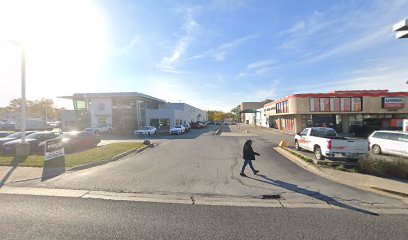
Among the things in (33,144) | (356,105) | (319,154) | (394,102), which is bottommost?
(319,154)

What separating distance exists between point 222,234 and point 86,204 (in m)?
3.97

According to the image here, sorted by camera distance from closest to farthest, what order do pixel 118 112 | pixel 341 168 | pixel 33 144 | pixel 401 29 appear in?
pixel 401 29 < pixel 341 168 < pixel 33 144 < pixel 118 112

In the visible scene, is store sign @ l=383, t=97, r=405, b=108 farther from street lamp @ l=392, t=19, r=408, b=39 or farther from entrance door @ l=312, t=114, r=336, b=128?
street lamp @ l=392, t=19, r=408, b=39

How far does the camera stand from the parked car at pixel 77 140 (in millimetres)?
15672

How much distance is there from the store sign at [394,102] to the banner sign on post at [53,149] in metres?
38.9

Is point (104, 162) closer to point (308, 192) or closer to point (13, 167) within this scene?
point (13, 167)

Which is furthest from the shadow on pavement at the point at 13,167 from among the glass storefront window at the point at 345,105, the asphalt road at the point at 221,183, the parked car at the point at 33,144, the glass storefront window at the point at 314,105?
the glass storefront window at the point at 345,105

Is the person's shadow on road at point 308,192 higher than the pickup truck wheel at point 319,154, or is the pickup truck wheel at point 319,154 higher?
the pickup truck wheel at point 319,154

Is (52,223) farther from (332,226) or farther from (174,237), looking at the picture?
(332,226)

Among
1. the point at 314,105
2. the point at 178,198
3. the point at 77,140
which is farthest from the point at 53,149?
the point at 314,105

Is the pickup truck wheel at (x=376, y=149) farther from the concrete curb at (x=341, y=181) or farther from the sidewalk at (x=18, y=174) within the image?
the sidewalk at (x=18, y=174)

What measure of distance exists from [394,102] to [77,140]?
129 feet

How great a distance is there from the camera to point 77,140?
16.6 metres

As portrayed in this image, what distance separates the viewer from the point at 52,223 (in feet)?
16.3
